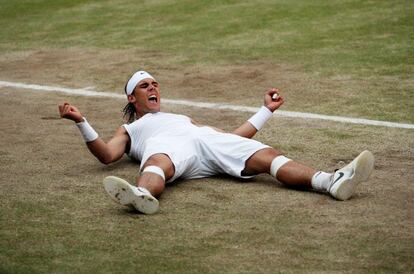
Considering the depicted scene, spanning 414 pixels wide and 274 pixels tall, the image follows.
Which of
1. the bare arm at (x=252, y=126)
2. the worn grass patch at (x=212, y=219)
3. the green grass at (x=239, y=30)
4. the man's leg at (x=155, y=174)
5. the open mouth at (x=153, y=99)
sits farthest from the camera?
the green grass at (x=239, y=30)

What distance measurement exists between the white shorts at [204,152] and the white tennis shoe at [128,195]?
2.20ft

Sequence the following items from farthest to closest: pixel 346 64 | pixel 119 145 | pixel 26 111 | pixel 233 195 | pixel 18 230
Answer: pixel 346 64, pixel 26 111, pixel 119 145, pixel 233 195, pixel 18 230

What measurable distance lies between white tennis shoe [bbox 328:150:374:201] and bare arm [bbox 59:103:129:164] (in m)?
1.82

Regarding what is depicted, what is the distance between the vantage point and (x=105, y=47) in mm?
13031

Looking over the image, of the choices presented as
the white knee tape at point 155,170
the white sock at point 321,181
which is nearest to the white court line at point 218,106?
the white sock at point 321,181

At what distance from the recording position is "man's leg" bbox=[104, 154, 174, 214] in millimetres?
6176

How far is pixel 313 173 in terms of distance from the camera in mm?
6656

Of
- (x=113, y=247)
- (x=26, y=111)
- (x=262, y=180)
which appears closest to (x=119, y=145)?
(x=262, y=180)

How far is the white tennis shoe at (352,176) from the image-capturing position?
6375 millimetres

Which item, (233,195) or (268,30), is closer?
(233,195)

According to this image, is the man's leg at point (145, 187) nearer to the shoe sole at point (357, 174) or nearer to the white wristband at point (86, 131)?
the white wristband at point (86, 131)

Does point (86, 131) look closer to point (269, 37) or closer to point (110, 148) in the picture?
point (110, 148)

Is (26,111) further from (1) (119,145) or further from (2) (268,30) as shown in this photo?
(2) (268,30)

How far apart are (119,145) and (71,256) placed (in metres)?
2.04
